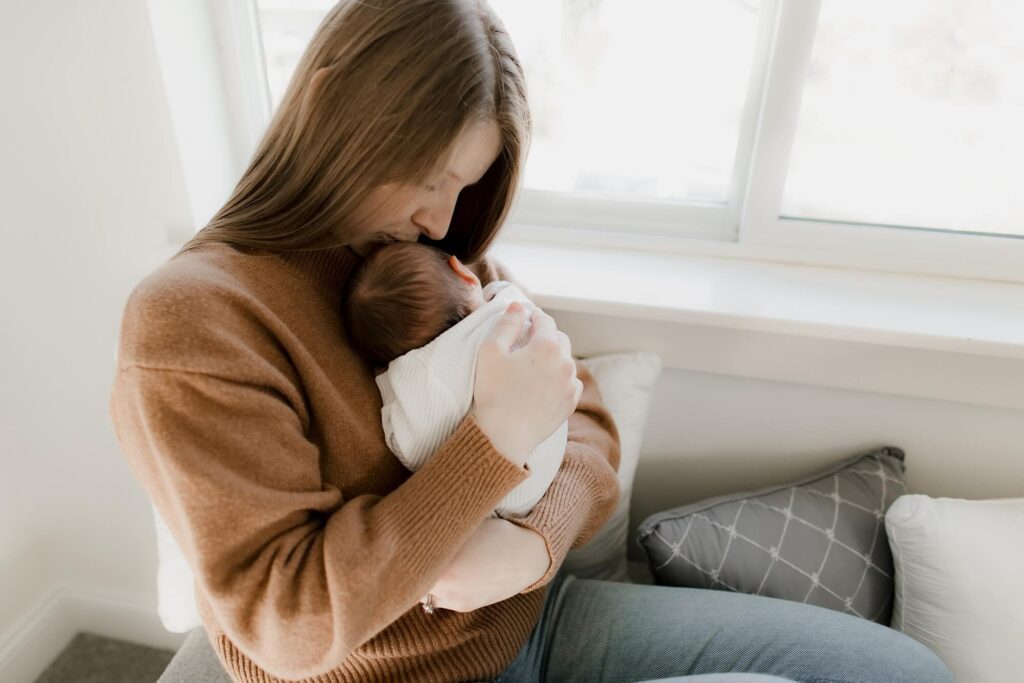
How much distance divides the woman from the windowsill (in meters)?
0.32

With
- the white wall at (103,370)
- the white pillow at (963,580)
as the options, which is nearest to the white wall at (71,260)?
the white wall at (103,370)

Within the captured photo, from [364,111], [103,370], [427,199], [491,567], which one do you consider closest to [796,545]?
[491,567]

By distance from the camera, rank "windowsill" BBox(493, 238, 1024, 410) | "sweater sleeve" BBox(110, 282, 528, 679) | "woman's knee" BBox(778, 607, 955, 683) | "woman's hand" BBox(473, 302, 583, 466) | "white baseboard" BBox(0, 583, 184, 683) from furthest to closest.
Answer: "white baseboard" BBox(0, 583, 184, 683) → "windowsill" BBox(493, 238, 1024, 410) → "woman's knee" BBox(778, 607, 955, 683) → "woman's hand" BBox(473, 302, 583, 466) → "sweater sleeve" BBox(110, 282, 528, 679)

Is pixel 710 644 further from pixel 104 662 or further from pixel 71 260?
pixel 104 662

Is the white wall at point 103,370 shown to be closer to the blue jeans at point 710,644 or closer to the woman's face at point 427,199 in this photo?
the blue jeans at point 710,644

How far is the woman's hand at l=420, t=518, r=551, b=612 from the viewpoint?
0.75 metres

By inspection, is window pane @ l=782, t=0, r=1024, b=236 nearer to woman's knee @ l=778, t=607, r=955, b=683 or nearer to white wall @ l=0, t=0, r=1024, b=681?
white wall @ l=0, t=0, r=1024, b=681

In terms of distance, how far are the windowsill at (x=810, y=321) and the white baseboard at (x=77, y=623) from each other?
1234mm

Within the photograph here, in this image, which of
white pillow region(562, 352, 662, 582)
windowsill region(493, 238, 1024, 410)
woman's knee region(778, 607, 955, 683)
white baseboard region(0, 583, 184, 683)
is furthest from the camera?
white baseboard region(0, 583, 184, 683)

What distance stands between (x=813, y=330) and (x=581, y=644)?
611mm

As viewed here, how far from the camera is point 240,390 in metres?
0.62

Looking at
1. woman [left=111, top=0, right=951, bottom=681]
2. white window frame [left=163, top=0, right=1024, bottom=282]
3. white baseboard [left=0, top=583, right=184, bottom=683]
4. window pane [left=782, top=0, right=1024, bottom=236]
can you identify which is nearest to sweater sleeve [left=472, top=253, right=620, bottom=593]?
woman [left=111, top=0, right=951, bottom=681]

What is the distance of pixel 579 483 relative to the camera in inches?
36.9

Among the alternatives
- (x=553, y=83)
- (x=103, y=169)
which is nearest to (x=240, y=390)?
(x=103, y=169)
